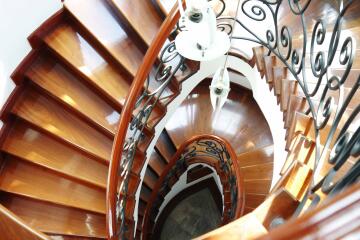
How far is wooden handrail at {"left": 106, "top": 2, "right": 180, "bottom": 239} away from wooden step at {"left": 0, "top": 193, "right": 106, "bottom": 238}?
28.5 inches

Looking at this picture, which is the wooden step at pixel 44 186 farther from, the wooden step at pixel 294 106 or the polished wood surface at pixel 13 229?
the polished wood surface at pixel 13 229

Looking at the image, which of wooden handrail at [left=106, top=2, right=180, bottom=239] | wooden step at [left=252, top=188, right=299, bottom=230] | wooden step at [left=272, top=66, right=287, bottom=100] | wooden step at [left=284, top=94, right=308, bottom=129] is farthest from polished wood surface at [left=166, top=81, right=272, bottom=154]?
wooden step at [left=252, top=188, right=299, bottom=230]

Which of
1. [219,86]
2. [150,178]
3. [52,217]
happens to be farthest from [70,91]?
[150,178]

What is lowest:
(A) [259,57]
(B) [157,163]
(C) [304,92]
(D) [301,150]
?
(D) [301,150]

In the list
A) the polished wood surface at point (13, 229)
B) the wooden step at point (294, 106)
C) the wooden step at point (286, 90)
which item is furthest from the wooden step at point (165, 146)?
the polished wood surface at point (13, 229)

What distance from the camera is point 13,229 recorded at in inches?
41.2

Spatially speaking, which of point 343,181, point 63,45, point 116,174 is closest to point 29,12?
point 63,45

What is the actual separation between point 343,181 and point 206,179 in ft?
21.8

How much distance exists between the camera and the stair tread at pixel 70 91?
3.52 metres

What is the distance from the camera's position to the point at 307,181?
6.93 ft

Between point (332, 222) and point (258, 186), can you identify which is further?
point (258, 186)

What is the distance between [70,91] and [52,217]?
1.40 m

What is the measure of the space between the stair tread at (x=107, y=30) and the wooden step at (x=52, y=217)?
1.73m

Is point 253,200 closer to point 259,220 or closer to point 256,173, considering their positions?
Answer: point 256,173
